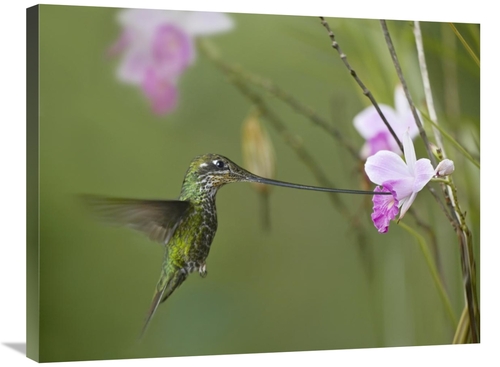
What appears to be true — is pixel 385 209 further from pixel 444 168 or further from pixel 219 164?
pixel 219 164

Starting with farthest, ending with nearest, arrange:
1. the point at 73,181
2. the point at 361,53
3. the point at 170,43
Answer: the point at 361,53 < the point at 170,43 < the point at 73,181

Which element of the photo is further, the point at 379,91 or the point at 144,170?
the point at 379,91

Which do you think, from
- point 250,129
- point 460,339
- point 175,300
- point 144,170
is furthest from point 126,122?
point 460,339

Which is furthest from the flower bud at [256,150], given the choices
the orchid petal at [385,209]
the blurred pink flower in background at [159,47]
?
the orchid petal at [385,209]

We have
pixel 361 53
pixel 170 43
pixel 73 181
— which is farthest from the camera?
pixel 361 53

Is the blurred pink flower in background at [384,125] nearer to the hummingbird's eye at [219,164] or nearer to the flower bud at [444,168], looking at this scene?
the hummingbird's eye at [219,164]

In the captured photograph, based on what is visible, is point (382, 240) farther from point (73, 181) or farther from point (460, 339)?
point (73, 181)

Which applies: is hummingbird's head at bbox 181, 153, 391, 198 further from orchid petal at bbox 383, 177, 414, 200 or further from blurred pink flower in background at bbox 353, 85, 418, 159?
orchid petal at bbox 383, 177, 414, 200
